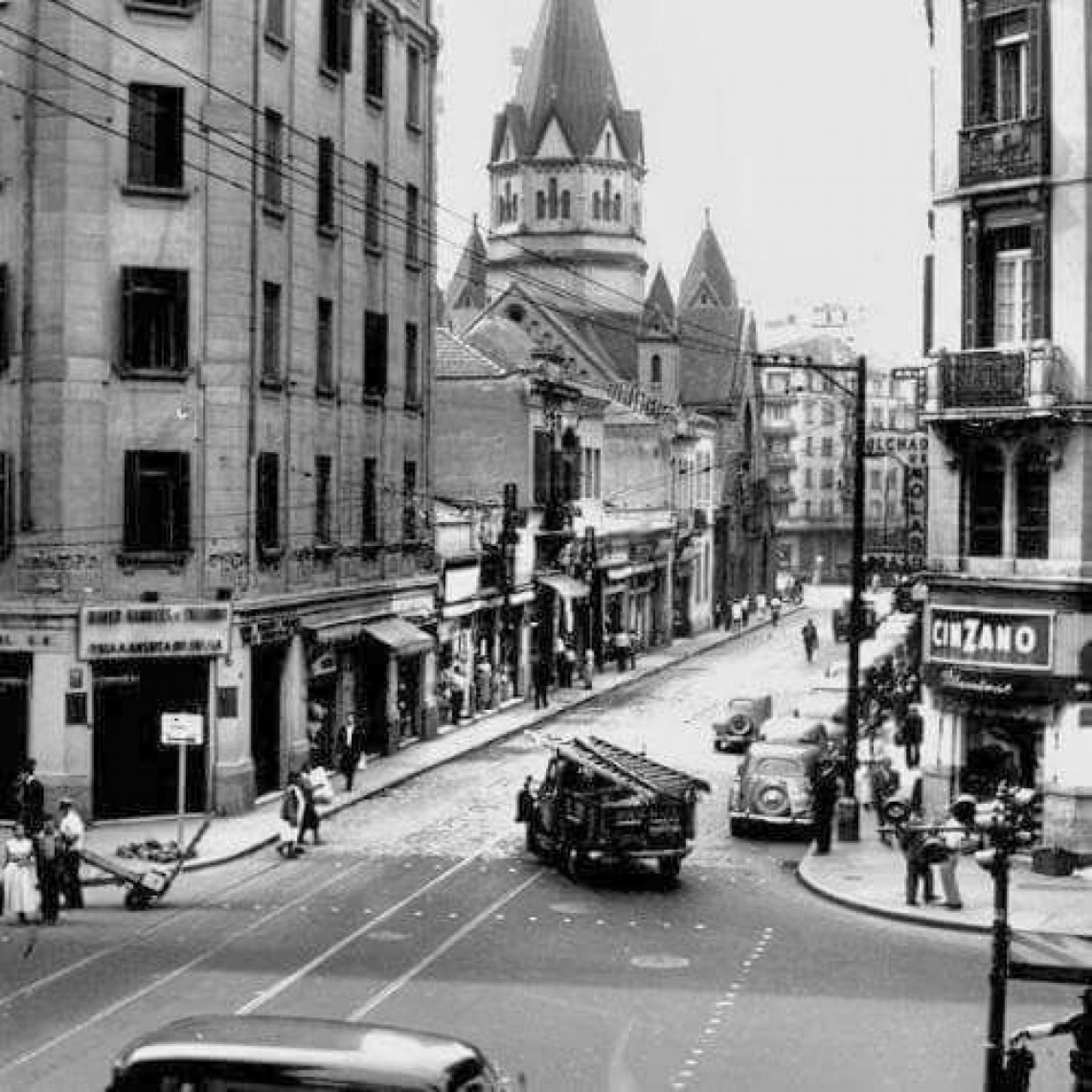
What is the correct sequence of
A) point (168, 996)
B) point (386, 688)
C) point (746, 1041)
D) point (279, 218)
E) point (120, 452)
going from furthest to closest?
point (386, 688) → point (279, 218) → point (120, 452) → point (168, 996) → point (746, 1041)

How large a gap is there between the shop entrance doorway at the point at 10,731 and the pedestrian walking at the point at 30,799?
8.01ft

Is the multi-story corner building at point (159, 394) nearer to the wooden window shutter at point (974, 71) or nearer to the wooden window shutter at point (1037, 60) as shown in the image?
the wooden window shutter at point (974, 71)

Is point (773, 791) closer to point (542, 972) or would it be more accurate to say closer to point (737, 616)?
point (542, 972)

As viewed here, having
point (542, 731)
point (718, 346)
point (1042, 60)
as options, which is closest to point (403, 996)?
point (1042, 60)

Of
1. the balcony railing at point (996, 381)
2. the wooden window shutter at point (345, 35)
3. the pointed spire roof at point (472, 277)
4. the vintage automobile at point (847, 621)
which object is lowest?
the vintage automobile at point (847, 621)

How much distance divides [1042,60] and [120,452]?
18.2 metres

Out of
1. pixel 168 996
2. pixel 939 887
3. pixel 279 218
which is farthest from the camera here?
pixel 279 218

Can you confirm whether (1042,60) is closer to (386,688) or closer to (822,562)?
(386,688)

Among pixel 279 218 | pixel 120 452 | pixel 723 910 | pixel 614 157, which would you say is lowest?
pixel 723 910

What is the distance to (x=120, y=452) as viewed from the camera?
116ft

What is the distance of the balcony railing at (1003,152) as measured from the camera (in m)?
31.3

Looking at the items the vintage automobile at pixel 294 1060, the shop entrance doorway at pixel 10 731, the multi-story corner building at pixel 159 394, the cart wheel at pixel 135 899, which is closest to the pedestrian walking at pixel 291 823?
the multi-story corner building at pixel 159 394

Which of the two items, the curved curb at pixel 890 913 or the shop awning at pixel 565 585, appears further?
the shop awning at pixel 565 585

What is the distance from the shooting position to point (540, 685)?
56.0 metres
